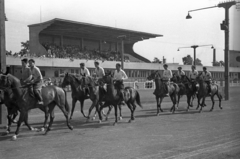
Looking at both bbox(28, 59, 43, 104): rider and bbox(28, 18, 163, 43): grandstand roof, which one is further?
bbox(28, 18, 163, 43): grandstand roof

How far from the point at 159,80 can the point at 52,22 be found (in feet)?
104

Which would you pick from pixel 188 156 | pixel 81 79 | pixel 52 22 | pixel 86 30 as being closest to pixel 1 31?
pixel 81 79

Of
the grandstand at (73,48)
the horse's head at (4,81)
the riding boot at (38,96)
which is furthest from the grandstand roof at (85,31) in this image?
the horse's head at (4,81)

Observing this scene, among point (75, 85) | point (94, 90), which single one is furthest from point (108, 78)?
point (75, 85)

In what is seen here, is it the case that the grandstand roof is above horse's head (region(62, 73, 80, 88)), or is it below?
above

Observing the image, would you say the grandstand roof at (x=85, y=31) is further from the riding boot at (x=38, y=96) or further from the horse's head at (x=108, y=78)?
the riding boot at (x=38, y=96)

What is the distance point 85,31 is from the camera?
158 feet

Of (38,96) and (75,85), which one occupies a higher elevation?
(75,85)

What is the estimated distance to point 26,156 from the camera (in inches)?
251

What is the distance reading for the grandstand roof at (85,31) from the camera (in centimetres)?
4328

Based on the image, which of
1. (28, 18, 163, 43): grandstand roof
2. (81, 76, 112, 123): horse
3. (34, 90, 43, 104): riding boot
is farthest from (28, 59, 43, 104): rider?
(28, 18, 163, 43): grandstand roof

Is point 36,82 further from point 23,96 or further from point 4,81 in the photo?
point 4,81

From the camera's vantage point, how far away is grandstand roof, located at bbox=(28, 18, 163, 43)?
4328 cm

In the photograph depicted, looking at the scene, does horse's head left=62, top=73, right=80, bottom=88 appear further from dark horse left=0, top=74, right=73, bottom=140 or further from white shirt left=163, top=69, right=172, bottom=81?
white shirt left=163, top=69, right=172, bottom=81
